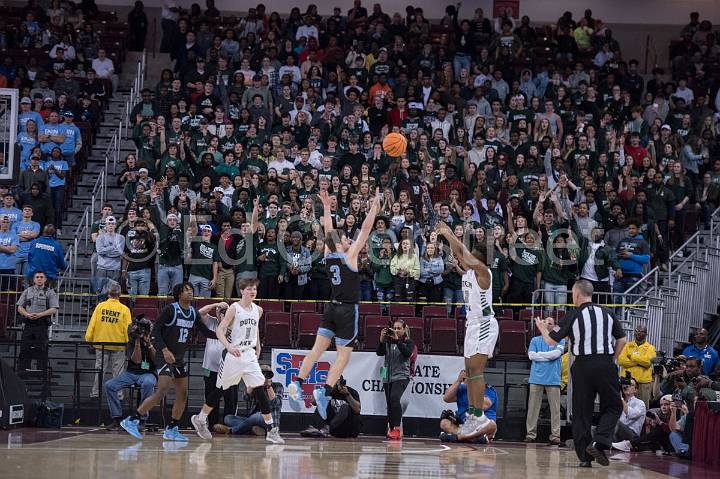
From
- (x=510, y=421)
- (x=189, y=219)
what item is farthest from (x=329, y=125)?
(x=510, y=421)

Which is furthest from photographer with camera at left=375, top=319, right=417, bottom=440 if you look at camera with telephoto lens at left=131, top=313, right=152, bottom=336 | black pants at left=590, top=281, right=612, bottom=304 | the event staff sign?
black pants at left=590, top=281, right=612, bottom=304

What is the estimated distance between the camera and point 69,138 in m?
26.1

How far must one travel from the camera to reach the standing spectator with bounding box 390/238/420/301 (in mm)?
22297

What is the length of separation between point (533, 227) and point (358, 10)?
1200 centimetres

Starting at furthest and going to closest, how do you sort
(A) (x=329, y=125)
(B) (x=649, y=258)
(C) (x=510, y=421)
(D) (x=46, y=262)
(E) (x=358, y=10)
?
(E) (x=358, y=10), (A) (x=329, y=125), (B) (x=649, y=258), (D) (x=46, y=262), (C) (x=510, y=421)

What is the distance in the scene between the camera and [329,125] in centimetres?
2694

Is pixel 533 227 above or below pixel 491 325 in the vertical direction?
above

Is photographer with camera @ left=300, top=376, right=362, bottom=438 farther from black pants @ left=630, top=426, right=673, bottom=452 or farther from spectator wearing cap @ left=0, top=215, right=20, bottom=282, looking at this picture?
spectator wearing cap @ left=0, top=215, right=20, bottom=282

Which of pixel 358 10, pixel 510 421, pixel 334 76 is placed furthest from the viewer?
pixel 358 10

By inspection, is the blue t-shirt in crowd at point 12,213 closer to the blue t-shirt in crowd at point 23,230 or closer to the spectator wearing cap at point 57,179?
the blue t-shirt in crowd at point 23,230

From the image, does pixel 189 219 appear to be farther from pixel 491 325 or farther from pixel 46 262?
pixel 491 325

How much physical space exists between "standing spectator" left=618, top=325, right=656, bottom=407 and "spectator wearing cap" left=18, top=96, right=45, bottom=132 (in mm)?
15103

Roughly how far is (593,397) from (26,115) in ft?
58.0

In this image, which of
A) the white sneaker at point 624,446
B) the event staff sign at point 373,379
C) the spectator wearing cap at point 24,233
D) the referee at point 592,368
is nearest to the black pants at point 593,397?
the referee at point 592,368
